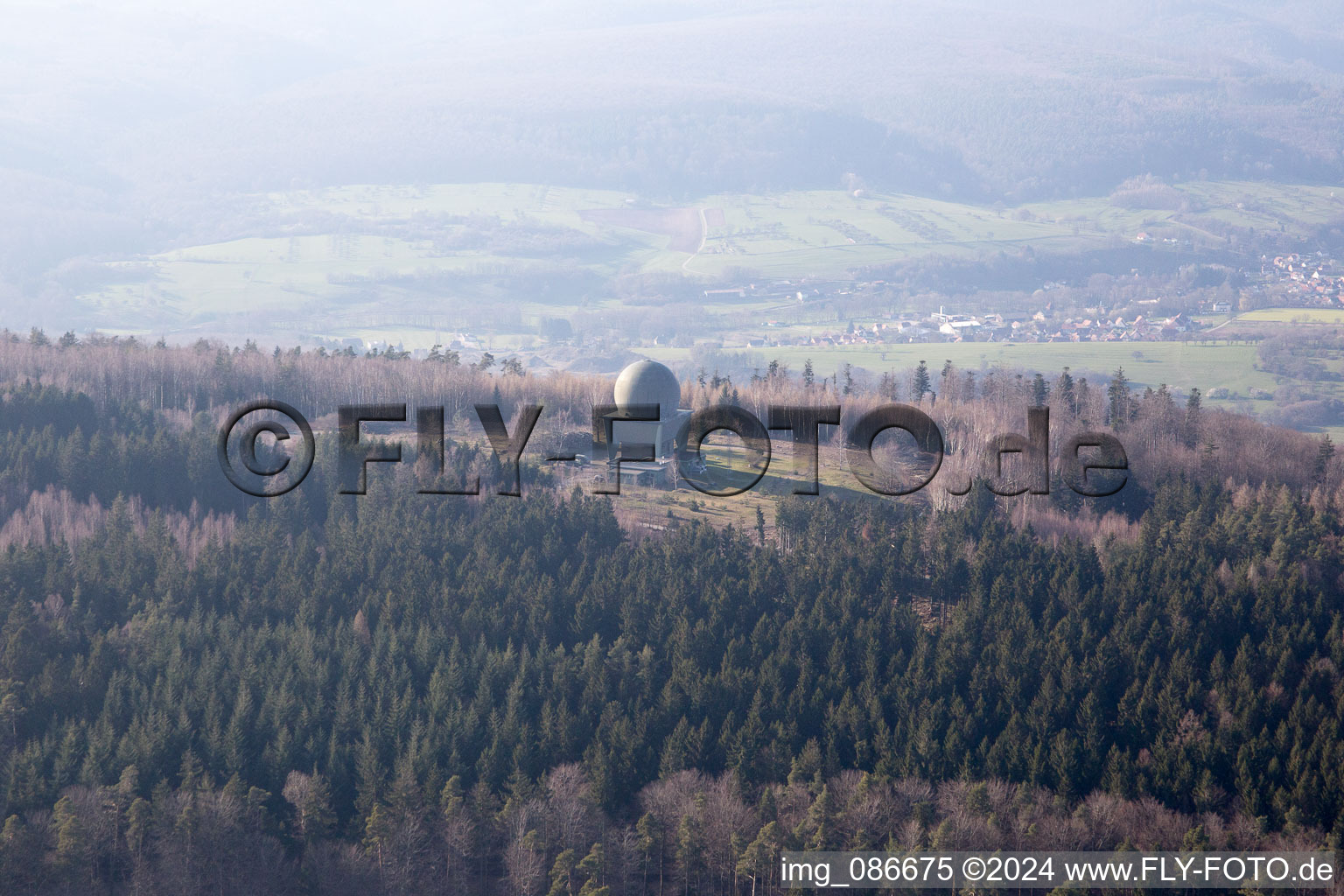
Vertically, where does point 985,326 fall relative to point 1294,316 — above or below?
below

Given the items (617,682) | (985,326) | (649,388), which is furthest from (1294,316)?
Result: (617,682)

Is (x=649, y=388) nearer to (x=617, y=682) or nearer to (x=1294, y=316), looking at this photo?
(x=617, y=682)

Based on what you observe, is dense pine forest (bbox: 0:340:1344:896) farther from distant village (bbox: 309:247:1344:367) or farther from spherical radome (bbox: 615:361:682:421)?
distant village (bbox: 309:247:1344:367)

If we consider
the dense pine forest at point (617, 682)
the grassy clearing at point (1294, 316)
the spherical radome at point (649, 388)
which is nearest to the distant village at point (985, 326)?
the grassy clearing at point (1294, 316)

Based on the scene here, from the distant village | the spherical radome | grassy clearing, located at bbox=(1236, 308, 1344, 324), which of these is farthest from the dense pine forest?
grassy clearing, located at bbox=(1236, 308, 1344, 324)

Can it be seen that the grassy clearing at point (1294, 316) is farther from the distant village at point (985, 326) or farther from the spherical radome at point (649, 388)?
the spherical radome at point (649, 388)

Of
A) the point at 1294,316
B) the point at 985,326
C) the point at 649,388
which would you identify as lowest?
the point at 649,388

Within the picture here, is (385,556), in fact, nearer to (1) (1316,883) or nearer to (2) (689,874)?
(2) (689,874)
